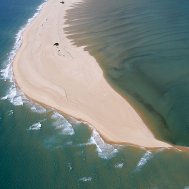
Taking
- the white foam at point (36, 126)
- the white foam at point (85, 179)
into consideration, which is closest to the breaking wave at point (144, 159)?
the white foam at point (85, 179)

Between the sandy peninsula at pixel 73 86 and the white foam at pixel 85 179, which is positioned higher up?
the sandy peninsula at pixel 73 86

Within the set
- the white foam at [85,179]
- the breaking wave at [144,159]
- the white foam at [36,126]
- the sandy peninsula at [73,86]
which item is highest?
the sandy peninsula at [73,86]

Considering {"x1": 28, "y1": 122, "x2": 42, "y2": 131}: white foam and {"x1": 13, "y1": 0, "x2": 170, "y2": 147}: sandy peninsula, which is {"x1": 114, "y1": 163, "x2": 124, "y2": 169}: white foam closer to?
{"x1": 13, "y1": 0, "x2": 170, "y2": 147}: sandy peninsula

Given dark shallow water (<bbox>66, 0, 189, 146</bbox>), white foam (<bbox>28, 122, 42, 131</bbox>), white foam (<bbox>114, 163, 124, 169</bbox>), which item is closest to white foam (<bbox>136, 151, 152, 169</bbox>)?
white foam (<bbox>114, 163, 124, 169</bbox>)

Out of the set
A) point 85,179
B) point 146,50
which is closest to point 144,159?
point 85,179

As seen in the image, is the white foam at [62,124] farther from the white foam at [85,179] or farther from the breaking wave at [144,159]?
the breaking wave at [144,159]

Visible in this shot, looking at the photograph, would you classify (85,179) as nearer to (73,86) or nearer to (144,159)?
(144,159)

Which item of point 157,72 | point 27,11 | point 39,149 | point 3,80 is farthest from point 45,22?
point 39,149
